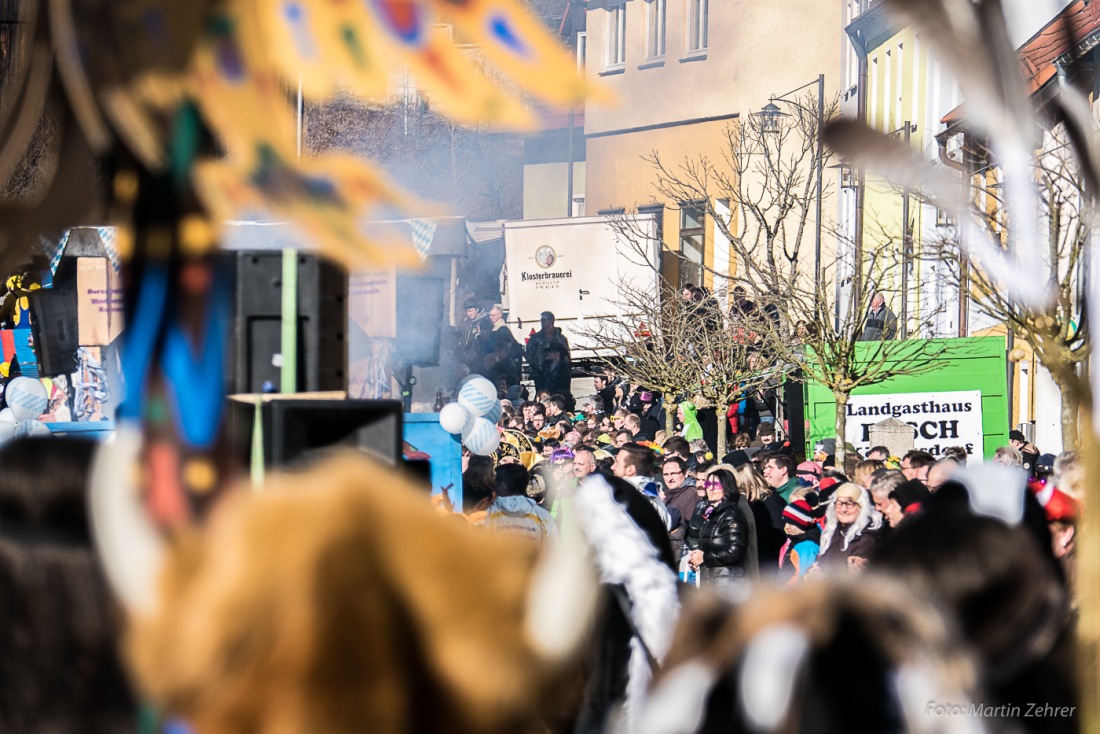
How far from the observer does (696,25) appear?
27.8 metres

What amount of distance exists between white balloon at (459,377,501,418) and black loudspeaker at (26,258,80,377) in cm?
343

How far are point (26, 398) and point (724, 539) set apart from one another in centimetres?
668

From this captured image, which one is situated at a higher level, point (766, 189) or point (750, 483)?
point (766, 189)

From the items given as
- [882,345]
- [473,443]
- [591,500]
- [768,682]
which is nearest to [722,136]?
[882,345]

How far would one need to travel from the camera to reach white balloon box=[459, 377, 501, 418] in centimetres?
1178

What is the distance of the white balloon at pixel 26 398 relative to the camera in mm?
11656

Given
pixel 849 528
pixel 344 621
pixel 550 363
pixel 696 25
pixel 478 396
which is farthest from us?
pixel 696 25

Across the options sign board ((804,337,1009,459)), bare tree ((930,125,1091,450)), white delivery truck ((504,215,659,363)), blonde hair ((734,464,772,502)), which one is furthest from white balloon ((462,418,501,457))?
white delivery truck ((504,215,659,363))

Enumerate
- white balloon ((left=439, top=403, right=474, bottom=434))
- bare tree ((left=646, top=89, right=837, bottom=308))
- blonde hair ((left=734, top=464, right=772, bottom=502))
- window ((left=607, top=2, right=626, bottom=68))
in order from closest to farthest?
1. blonde hair ((left=734, top=464, right=772, bottom=502))
2. white balloon ((left=439, top=403, right=474, bottom=434))
3. bare tree ((left=646, top=89, right=837, bottom=308))
4. window ((left=607, top=2, right=626, bottom=68))

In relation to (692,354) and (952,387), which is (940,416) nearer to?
(952,387)

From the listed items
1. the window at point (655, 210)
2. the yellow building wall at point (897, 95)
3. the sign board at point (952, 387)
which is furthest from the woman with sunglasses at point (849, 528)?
the window at point (655, 210)

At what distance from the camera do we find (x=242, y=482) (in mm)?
1785

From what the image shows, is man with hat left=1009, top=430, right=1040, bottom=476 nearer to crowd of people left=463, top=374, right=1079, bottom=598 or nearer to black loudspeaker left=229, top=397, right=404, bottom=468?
crowd of people left=463, top=374, right=1079, bottom=598

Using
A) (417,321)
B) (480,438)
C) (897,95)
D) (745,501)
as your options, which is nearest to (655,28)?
(897,95)
